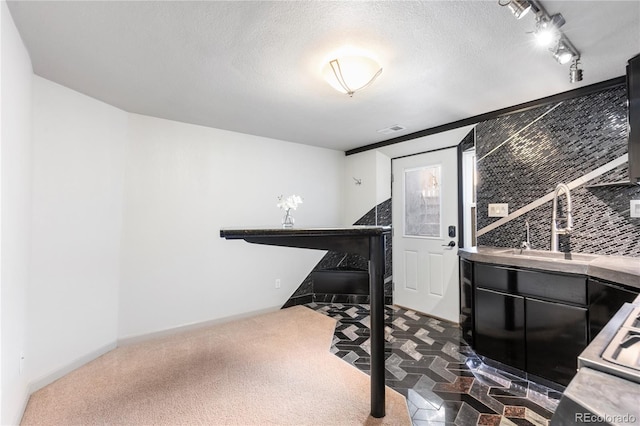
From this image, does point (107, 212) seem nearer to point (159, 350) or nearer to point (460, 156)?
point (159, 350)

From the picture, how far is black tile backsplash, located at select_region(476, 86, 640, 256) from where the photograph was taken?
2.28m

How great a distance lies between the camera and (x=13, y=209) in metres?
1.70

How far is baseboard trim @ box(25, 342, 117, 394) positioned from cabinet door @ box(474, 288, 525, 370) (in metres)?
3.31

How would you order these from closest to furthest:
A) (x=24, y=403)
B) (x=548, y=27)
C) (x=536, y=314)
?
(x=548, y=27), (x=24, y=403), (x=536, y=314)

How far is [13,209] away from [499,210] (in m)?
3.83

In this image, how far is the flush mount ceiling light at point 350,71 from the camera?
1897 mm

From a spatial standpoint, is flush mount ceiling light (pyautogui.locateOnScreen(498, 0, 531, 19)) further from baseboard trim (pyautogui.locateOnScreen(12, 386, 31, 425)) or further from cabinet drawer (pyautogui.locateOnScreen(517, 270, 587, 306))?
baseboard trim (pyautogui.locateOnScreen(12, 386, 31, 425))

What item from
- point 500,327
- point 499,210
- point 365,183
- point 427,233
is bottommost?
point 500,327

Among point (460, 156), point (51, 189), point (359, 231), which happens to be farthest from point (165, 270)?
point (460, 156)

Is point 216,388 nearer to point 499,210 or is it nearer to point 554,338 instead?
point 554,338

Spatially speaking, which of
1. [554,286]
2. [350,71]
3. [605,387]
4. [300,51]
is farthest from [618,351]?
[300,51]

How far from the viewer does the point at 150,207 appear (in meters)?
3.05

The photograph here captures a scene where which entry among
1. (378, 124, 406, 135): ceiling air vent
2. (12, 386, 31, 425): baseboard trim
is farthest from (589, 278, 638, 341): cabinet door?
(12, 386, 31, 425): baseboard trim

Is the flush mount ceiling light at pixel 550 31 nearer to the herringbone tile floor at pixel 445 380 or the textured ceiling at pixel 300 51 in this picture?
the textured ceiling at pixel 300 51
